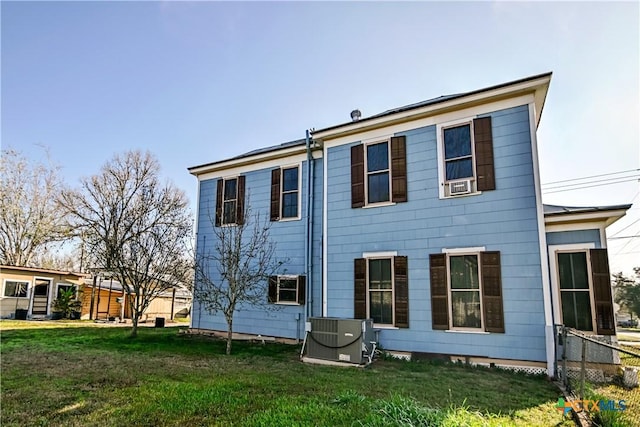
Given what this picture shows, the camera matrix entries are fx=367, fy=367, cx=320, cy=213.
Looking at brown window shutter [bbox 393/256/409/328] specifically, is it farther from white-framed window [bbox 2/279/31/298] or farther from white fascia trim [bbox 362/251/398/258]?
white-framed window [bbox 2/279/31/298]

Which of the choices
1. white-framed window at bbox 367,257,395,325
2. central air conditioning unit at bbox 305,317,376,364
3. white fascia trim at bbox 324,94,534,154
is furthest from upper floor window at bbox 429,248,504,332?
white fascia trim at bbox 324,94,534,154

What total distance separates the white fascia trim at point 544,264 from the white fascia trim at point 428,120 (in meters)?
0.41

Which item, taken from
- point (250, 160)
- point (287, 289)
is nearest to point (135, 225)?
point (250, 160)

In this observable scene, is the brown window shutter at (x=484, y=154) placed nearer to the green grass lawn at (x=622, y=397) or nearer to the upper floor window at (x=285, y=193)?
the green grass lawn at (x=622, y=397)

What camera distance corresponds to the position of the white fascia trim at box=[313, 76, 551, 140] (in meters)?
7.14

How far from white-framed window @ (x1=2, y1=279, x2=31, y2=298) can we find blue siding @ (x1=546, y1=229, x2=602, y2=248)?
854 inches

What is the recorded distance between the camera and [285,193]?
1057 centimetres

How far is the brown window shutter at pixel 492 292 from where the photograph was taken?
6.95 m

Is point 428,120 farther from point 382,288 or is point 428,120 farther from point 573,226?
point 382,288

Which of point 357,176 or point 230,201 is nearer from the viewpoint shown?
point 357,176

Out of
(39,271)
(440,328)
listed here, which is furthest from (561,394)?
(39,271)

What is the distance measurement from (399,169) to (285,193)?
11.7 feet

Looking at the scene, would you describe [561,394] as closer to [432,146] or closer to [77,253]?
[432,146]

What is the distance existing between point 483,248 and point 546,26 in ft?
15.2
